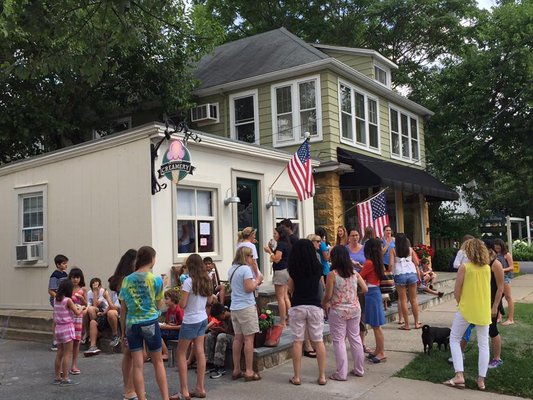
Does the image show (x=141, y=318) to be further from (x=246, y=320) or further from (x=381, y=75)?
(x=381, y=75)

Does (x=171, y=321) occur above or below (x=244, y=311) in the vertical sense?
below

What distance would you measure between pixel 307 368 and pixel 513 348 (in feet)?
10.0

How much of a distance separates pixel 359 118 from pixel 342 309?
10.5 m

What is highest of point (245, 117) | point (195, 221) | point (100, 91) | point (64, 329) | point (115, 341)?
point (100, 91)

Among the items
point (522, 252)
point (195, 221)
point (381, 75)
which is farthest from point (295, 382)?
point (522, 252)

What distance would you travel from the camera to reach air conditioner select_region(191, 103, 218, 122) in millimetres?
16391

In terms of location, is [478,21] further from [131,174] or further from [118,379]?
[118,379]

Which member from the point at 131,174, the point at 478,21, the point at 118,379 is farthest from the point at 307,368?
the point at 478,21

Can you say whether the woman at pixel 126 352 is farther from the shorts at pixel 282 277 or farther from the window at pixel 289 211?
the window at pixel 289 211

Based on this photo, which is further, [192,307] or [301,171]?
[301,171]

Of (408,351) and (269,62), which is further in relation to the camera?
(269,62)

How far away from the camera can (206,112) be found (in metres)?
16.4

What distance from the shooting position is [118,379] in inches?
260

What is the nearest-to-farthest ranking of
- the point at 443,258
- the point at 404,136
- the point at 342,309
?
1. the point at 342,309
2. the point at 404,136
3. the point at 443,258
